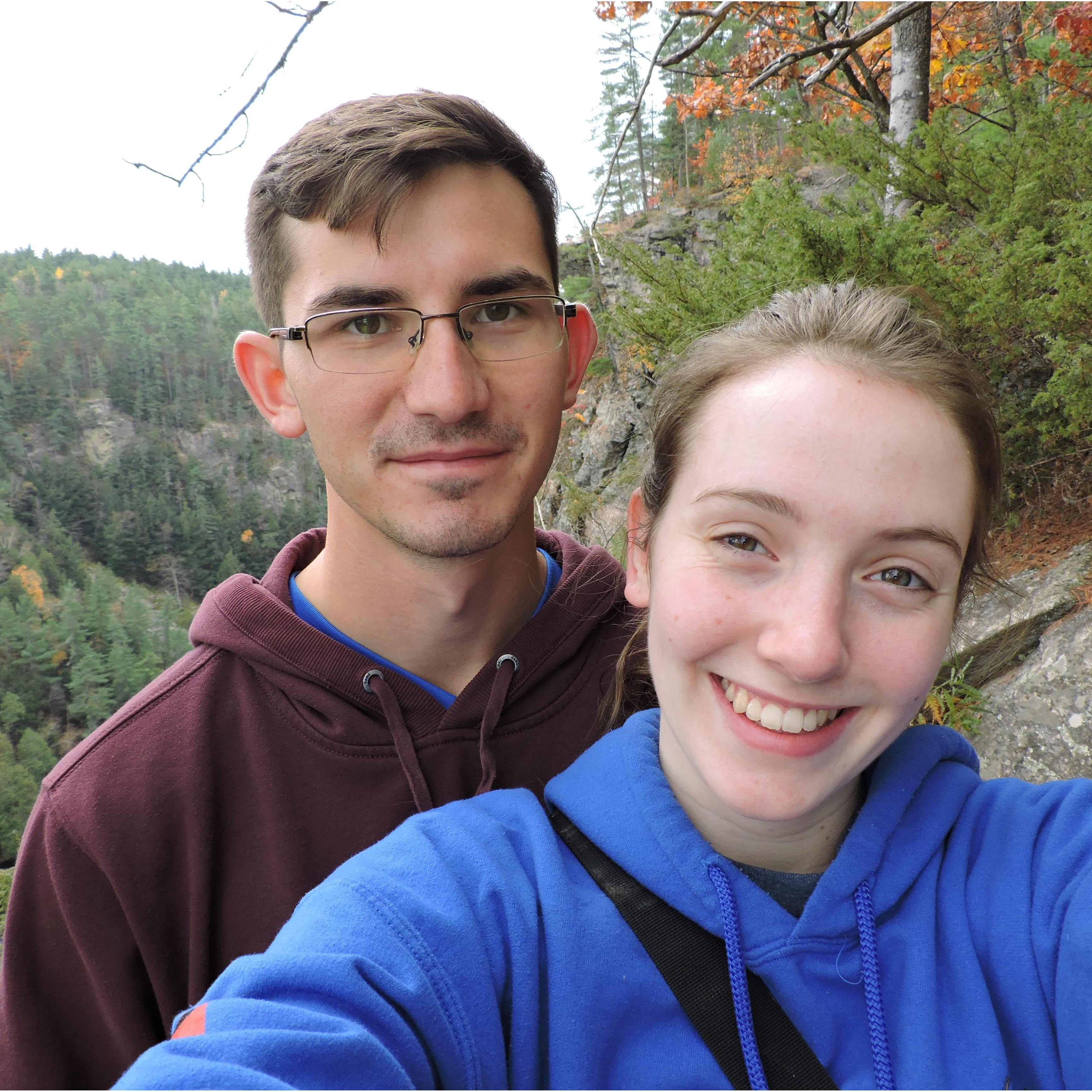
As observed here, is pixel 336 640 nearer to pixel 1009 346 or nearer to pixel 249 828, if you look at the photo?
pixel 249 828

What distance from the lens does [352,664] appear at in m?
1.81

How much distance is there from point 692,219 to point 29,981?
670 inches

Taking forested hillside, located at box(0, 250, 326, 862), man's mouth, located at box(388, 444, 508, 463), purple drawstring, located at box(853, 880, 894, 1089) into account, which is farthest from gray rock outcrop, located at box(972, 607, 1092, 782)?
forested hillside, located at box(0, 250, 326, 862)

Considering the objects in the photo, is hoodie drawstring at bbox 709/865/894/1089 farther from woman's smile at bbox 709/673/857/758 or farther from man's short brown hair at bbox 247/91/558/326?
man's short brown hair at bbox 247/91/558/326

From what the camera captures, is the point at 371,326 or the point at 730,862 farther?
the point at 371,326

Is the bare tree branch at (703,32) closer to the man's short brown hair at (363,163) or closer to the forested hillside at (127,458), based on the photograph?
the man's short brown hair at (363,163)

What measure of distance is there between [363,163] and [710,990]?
1831 mm

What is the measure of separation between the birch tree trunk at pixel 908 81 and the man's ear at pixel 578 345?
324cm

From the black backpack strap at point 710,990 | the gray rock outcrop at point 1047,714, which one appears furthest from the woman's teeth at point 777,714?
the gray rock outcrop at point 1047,714

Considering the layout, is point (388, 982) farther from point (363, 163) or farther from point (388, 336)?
point (363, 163)

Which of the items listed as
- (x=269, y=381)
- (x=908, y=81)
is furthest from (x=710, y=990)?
(x=908, y=81)

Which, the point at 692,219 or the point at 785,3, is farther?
the point at 692,219

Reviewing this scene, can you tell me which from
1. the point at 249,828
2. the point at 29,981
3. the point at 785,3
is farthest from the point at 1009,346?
the point at 29,981

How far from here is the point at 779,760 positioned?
1241 millimetres
